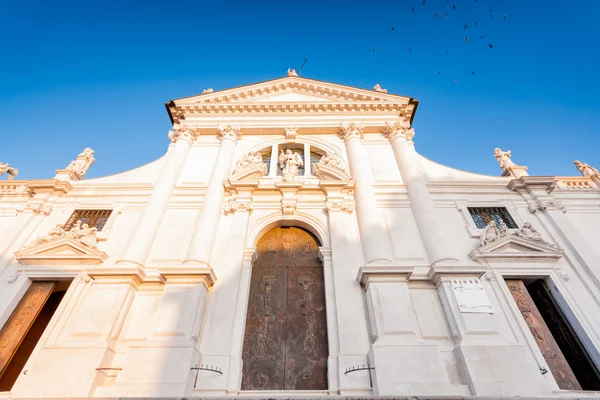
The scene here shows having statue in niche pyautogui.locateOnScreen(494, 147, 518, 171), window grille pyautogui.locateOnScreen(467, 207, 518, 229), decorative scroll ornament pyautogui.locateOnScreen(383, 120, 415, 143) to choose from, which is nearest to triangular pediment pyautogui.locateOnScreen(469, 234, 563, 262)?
window grille pyautogui.locateOnScreen(467, 207, 518, 229)

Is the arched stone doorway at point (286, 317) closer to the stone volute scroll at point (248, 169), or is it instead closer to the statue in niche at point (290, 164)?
the statue in niche at point (290, 164)

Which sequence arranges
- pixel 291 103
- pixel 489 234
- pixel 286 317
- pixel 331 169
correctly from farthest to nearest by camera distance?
pixel 291 103
pixel 331 169
pixel 489 234
pixel 286 317

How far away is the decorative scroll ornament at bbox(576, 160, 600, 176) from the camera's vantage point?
12547mm

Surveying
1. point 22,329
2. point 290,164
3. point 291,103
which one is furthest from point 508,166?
point 22,329

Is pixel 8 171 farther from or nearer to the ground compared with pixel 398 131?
nearer to the ground

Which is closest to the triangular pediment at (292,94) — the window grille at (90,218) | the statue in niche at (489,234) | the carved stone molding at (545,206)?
the window grille at (90,218)

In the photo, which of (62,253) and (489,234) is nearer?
(62,253)

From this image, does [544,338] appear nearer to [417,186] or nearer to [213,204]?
[417,186]

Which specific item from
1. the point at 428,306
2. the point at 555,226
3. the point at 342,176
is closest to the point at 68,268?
the point at 342,176

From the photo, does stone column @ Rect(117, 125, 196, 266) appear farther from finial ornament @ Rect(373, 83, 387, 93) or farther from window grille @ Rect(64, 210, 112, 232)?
finial ornament @ Rect(373, 83, 387, 93)

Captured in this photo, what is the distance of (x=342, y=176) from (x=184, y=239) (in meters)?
5.99

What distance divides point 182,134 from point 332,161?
6.70m

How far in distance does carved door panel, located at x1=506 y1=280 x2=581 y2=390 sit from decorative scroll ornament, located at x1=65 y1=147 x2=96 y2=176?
53.8 feet

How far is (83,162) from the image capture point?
1380cm
